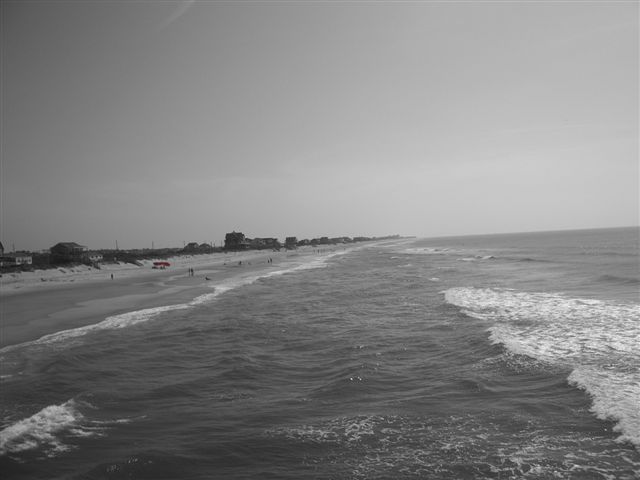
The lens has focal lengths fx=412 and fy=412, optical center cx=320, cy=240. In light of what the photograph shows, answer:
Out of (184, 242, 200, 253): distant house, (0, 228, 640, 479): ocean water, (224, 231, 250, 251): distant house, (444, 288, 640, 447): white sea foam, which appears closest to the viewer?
(0, 228, 640, 479): ocean water

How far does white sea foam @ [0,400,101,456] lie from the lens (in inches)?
284

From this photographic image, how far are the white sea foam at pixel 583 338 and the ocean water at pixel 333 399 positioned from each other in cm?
6

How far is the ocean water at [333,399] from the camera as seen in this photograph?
6.64 m

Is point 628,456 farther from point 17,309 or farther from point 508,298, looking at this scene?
point 17,309

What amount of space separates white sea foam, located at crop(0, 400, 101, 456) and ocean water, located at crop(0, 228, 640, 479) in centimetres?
4

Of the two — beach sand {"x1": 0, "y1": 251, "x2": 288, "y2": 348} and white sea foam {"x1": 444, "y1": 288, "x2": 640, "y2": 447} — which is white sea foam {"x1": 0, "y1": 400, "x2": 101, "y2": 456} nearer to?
beach sand {"x1": 0, "y1": 251, "x2": 288, "y2": 348}

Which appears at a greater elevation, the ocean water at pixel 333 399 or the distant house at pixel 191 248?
the distant house at pixel 191 248

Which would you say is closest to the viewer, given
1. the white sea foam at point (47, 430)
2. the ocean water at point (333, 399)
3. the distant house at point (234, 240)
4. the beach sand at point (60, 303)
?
the ocean water at point (333, 399)

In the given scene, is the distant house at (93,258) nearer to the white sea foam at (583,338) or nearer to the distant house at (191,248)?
the distant house at (191,248)

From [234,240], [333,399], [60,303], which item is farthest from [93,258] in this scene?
[234,240]

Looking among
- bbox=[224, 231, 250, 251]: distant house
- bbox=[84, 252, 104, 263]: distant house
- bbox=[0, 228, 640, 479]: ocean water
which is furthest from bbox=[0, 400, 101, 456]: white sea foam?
bbox=[224, 231, 250, 251]: distant house

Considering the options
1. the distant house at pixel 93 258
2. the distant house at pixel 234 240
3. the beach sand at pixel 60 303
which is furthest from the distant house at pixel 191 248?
the beach sand at pixel 60 303

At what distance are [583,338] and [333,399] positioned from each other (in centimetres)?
975

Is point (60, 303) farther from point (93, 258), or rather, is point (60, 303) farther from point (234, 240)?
point (234, 240)
